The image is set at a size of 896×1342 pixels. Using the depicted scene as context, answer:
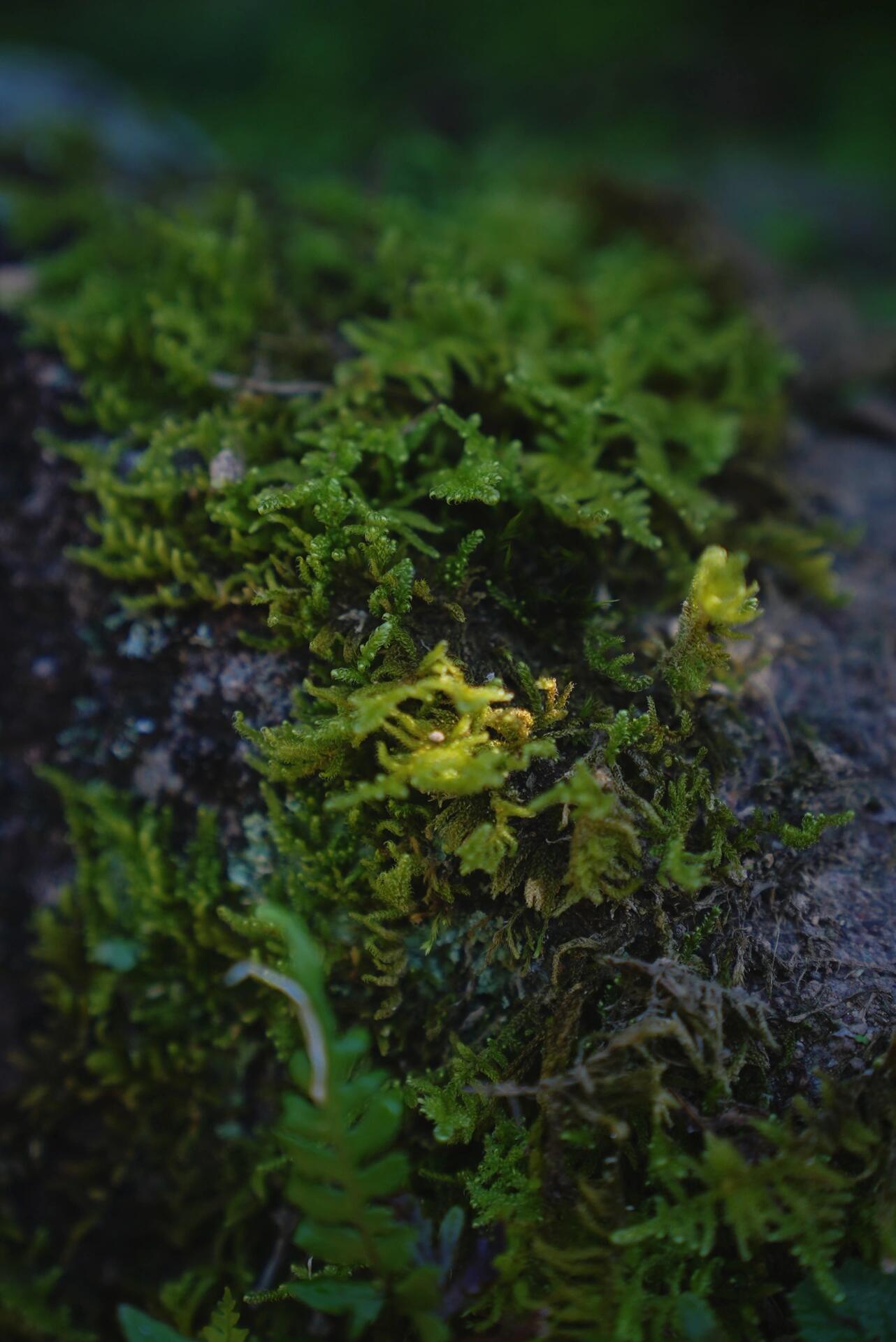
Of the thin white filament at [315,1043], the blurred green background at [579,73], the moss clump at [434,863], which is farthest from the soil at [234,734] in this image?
the blurred green background at [579,73]

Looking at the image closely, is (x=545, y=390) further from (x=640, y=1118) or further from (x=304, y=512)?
(x=640, y=1118)

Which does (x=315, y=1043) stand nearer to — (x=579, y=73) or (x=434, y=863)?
(x=434, y=863)

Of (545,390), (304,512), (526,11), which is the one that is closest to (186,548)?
(304,512)

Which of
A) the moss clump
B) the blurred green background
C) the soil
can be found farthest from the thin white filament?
the blurred green background

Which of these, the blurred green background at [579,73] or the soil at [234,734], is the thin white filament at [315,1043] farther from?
the blurred green background at [579,73]

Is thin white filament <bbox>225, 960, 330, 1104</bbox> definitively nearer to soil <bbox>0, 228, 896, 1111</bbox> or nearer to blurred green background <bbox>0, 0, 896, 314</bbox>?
soil <bbox>0, 228, 896, 1111</bbox>
